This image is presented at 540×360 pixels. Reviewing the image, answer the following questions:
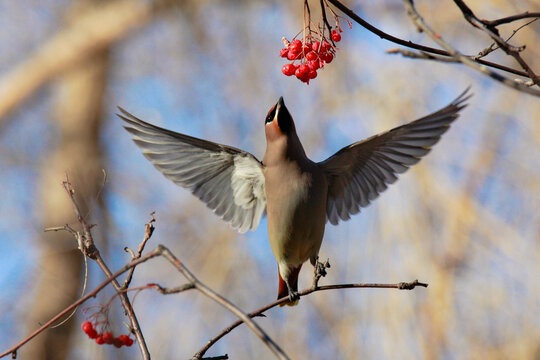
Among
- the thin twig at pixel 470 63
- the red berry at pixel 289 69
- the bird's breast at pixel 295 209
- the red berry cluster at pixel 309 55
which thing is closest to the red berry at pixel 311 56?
the red berry cluster at pixel 309 55

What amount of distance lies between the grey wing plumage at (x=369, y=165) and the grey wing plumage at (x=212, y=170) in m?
0.38

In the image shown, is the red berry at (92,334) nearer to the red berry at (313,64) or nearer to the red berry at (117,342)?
the red berry at (117,342)

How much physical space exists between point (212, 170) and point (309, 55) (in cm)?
106

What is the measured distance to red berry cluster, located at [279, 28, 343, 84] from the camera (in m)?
2.78

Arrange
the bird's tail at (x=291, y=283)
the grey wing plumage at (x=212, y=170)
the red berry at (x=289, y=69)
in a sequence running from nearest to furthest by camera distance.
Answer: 1. the red berry at (x=289, y=69)
2. the grey wing plumage at (x=212, y=170)
3. the bird's tail at (x=291, y=283)

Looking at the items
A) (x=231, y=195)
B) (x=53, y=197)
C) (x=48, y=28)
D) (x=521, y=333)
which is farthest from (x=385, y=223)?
(x=48, y=28)

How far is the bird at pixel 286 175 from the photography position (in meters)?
3.34

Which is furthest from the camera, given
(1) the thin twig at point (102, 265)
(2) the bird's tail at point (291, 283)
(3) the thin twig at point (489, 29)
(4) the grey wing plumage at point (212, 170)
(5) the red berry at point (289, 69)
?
(2) the bird's tail at point (291, 283)

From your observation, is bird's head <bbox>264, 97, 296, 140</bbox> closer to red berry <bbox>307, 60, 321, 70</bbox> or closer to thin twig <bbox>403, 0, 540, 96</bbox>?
red berry <bbox>307, 60, 321, 70</bbox>

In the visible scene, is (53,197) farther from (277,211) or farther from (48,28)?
(277,211)

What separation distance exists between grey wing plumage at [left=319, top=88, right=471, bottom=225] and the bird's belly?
230 mm

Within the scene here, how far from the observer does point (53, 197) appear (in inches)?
307

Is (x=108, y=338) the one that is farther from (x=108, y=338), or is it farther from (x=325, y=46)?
(x=325, y=46)

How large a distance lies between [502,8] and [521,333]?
8.23 feet
